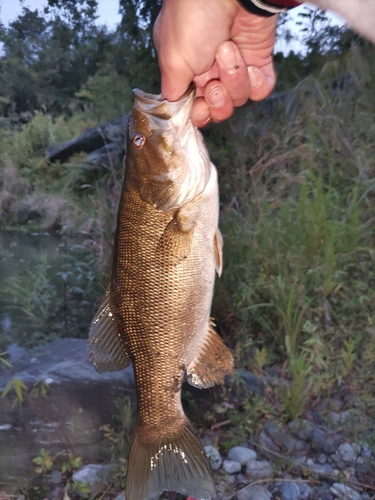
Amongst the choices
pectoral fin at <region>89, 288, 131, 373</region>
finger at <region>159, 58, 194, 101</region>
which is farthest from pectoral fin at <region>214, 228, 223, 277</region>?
finger at <region>159, 58, 194, 101</region>

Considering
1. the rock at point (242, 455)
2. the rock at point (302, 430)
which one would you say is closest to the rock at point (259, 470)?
the rock at point (242, 455)

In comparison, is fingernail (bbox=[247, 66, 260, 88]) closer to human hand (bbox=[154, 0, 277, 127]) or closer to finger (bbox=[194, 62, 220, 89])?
human hand (bbox=[154, 0, 277, 127])

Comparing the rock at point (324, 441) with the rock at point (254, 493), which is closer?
the rock at point (254, 493)

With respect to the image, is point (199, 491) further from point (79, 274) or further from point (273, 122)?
point (273, 122)

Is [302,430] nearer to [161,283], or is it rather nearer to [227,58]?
[161,283]

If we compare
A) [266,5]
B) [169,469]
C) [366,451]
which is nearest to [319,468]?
[366,451]

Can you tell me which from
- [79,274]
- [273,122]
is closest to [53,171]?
[79,274]

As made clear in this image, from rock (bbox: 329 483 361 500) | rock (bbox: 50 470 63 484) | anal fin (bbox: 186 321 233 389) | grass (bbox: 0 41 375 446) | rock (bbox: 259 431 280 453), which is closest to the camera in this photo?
anal fin (bbox: 186 321 233 389)

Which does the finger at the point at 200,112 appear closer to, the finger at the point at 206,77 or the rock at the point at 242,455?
the finger at the point at 206,77
